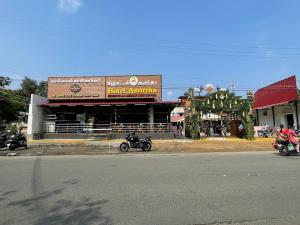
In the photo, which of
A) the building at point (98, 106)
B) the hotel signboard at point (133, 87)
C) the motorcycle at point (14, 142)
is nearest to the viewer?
the motorcycle at point (14, 142)

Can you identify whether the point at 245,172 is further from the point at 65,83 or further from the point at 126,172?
the point at 65,83

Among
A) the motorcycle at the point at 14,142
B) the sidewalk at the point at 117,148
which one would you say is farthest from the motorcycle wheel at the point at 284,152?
the motorcycle at the point at 14,142

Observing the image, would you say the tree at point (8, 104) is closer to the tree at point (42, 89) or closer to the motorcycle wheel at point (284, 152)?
the tree at point (42, 89)

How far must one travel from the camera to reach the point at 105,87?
107 feet

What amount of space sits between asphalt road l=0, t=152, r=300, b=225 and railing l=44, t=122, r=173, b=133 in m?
20.0

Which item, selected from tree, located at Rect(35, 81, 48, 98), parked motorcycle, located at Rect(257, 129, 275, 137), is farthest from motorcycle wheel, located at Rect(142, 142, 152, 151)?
tree, located at Rect(35, 81, 48, 98)

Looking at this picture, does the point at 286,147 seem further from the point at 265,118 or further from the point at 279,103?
the point at 265,118

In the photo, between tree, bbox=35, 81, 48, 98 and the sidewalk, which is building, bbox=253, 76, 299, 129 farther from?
tree, bbox=35, 81, 48, 98

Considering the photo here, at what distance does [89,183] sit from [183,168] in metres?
3.89

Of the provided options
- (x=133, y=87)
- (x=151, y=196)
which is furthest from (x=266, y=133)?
(x=151, y=196)

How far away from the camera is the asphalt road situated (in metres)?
5.45

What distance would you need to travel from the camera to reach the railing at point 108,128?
3092cm

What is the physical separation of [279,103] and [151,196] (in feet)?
108

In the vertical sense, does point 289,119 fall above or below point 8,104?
below
